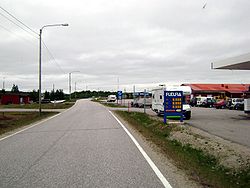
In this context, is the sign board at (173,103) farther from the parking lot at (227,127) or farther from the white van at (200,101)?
the white van at (200,101)

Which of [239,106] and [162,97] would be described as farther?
[239,106]

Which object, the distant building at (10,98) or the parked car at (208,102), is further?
the distant building at (10,98)

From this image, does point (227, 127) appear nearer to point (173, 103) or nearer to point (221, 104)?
point (173, 103)

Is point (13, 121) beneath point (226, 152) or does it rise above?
beneath

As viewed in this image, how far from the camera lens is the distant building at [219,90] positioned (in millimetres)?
86250

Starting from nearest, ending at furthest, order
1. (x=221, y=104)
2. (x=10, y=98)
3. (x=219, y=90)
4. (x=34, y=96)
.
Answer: (x=221, y=104) → (x=219, y=90) → (x=10, y=98) → (x=34, y=96)

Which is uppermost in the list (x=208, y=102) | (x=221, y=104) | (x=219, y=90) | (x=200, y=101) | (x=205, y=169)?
(x=219, y=90)

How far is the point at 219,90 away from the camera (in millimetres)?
91500

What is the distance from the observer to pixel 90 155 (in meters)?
9.79

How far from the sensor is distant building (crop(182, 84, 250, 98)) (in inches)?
3396

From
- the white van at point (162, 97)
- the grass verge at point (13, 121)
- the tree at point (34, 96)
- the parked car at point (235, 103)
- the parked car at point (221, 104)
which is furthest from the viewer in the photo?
the tree at point (34, 96)

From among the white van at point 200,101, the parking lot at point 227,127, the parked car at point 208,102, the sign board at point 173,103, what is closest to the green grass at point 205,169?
the parking lot at point 227,127

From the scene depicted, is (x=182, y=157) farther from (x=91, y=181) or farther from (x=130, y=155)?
(x=91, y=181)

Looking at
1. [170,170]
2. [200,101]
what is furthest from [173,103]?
→ [200,101]
